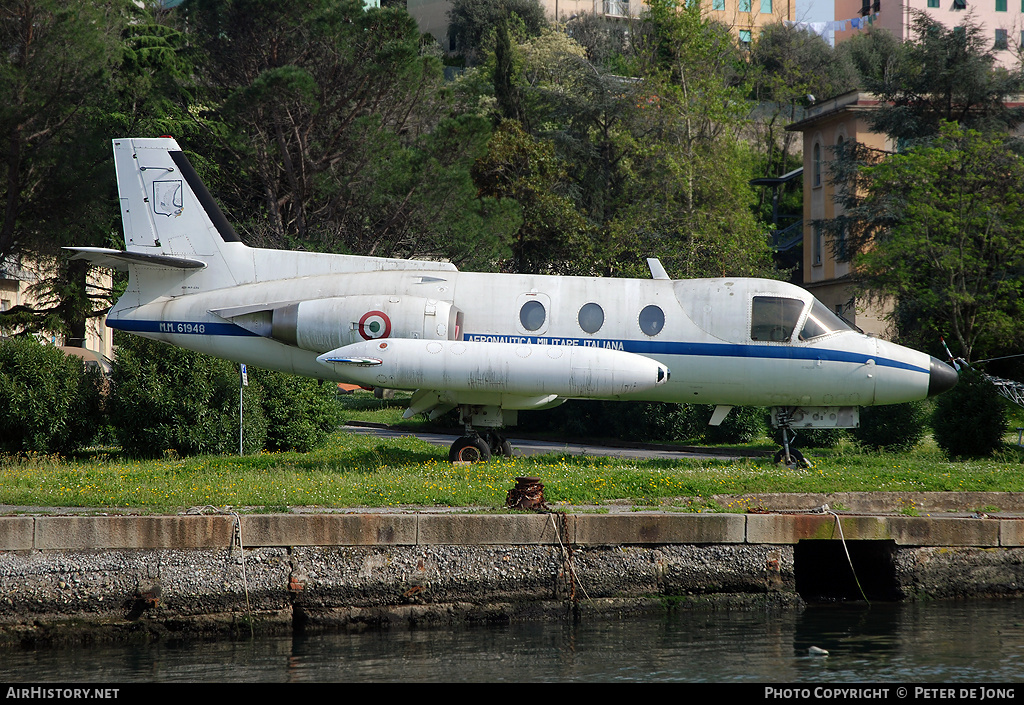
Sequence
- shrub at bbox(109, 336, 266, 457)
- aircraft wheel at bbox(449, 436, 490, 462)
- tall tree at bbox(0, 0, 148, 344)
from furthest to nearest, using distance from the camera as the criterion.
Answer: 1. tall tree at bbox(0, 0, 148, 344)
2. shrub at bbox(109, 336, 266, 457)
3. aircraft wheel at bbox(449, 436, 490, 462)

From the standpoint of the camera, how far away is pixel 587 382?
56.3 feet

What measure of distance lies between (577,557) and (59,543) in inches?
254

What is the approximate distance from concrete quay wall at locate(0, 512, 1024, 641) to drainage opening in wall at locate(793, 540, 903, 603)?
0.19 metres

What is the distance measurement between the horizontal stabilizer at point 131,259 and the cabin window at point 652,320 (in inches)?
342

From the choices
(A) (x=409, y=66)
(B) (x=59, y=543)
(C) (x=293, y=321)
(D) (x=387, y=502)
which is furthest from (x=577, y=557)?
(A) (x=409, y=66)

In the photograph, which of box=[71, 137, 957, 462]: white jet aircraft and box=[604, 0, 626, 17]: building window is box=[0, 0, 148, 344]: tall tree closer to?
box=[71, 137, 957, 462]: white jet aircraft

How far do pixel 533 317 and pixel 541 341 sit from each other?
0.48 metres

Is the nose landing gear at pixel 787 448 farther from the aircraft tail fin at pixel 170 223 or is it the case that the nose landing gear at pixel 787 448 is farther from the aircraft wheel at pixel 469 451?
the aircraft tail fin at pixel 170 223

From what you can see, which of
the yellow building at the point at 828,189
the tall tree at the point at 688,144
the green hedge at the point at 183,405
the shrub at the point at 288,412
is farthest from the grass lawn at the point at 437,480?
the yellow building at the point at 828,189

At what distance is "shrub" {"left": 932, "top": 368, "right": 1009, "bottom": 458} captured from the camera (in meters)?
21.0

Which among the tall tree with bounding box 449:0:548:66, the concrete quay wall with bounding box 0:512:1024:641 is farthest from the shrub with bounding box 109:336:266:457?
the tall tree with bounding box 449:0:548:66

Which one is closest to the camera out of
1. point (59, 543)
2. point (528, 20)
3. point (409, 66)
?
point (59, 543)
